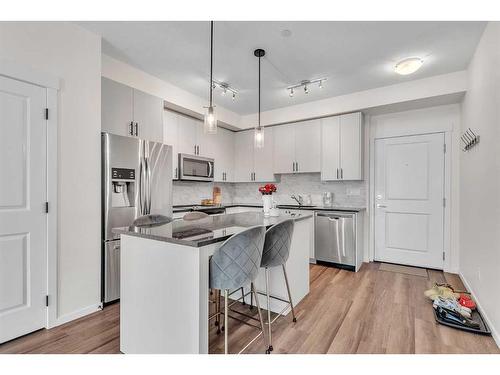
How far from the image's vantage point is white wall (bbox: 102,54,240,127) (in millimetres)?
2816

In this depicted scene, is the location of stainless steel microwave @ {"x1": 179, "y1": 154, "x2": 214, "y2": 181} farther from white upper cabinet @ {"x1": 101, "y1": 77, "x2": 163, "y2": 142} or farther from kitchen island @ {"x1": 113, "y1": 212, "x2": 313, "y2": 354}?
kitchen island @ {"x1": 113, "y1": 212, "x2": 313, "y2": 354}

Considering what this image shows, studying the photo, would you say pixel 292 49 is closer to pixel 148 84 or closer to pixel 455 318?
pixel 148 84

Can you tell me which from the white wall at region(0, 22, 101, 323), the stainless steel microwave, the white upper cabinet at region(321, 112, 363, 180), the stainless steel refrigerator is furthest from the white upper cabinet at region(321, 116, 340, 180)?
the white wall at region(0, 22, 101, 323)

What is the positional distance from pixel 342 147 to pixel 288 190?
132cm

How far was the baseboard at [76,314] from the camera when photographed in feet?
6.90

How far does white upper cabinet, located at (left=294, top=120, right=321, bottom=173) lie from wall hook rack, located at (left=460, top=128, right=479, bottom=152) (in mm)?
1847

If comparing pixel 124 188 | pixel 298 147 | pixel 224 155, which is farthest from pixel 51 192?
pixel 298 147

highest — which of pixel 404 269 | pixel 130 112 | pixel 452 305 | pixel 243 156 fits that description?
pixel 130 112

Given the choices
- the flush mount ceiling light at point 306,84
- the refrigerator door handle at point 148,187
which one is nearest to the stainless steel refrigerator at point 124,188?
the refrigerator door handle at point 148,187

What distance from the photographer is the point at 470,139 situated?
9.01ft

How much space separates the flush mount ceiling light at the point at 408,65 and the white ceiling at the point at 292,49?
67mm

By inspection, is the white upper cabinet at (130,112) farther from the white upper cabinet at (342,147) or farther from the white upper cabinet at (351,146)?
the white upper cabinet at (351,146)
